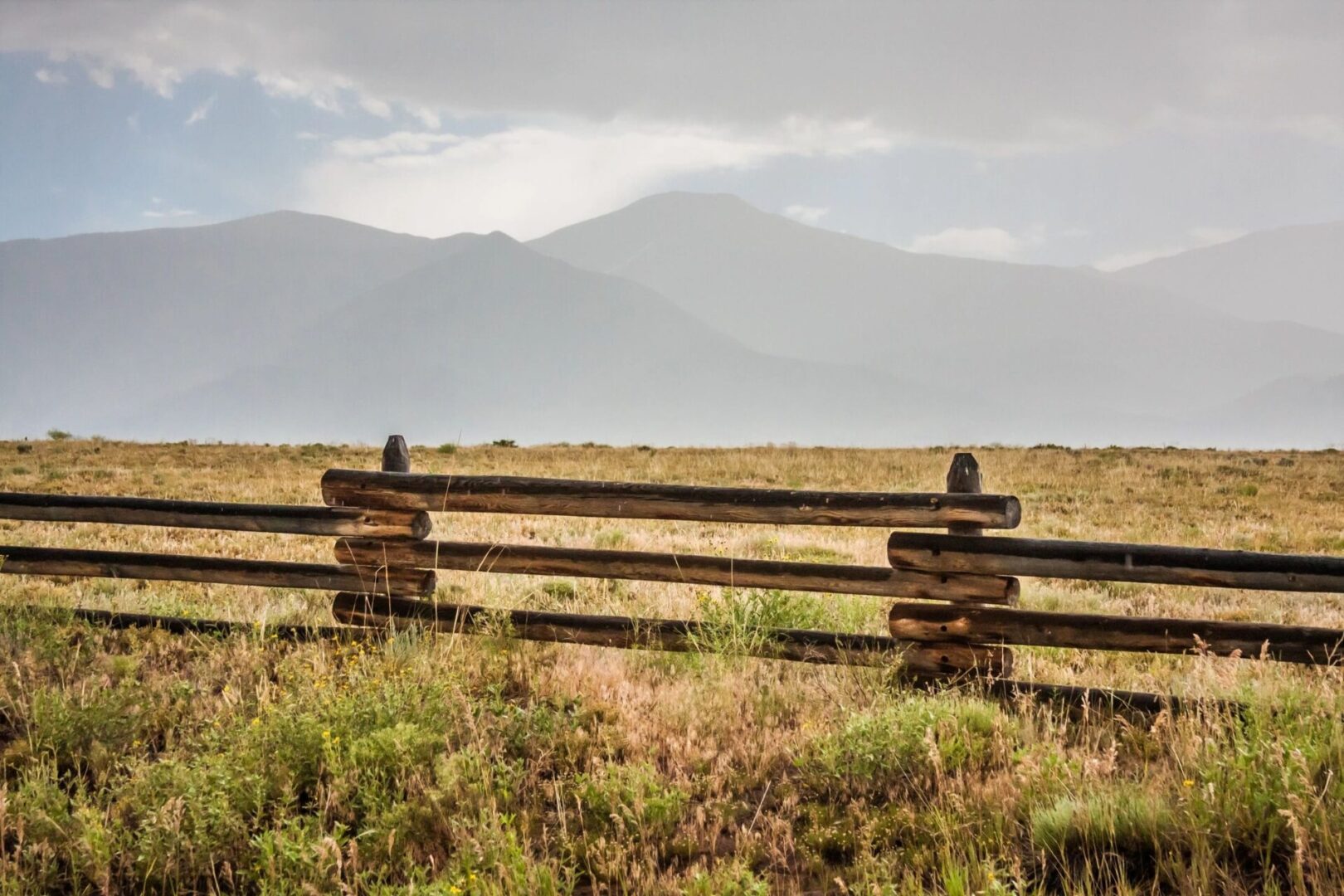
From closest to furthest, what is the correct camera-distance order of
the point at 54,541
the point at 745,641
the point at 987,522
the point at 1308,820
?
the point at 1308,820, the point at 987,522, the point at 745,641, the point at 54,541

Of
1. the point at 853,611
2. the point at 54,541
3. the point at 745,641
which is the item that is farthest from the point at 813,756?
the point at 54,541

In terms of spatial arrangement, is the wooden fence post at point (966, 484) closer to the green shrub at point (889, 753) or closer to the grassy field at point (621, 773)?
the grassy field at point (621, 773)

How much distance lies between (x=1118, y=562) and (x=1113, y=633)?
17.4 inches

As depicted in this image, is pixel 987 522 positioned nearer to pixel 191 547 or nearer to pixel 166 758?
pixel 166 758

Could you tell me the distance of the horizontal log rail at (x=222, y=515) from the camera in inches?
254

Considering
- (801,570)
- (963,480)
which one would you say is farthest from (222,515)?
(963,480)

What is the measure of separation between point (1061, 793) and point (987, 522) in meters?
2.06

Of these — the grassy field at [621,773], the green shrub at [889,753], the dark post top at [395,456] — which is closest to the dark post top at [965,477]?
the grassy field at [621,773]

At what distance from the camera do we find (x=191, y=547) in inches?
472

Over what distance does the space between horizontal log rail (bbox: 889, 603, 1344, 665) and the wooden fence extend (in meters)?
0.01

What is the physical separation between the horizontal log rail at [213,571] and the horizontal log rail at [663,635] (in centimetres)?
14

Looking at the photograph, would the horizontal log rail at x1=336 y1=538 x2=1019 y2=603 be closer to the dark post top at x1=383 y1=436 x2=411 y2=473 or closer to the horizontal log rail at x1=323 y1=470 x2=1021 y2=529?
the horizontal log rail at x1=323 y1=470 x2=1021 y2=529

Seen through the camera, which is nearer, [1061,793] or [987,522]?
[1061,793]

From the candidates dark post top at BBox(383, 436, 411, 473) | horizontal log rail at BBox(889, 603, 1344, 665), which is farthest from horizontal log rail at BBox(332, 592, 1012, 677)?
dark post top at BBox(383, 436, 411, 473)
